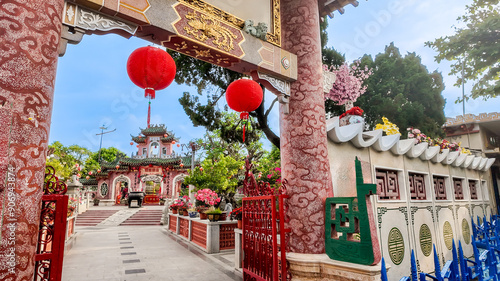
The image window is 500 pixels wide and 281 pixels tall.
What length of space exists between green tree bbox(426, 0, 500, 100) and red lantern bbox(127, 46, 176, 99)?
9475mm

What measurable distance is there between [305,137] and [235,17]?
1.66 metres

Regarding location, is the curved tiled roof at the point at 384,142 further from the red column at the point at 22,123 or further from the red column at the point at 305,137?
the red column at the point at 22,123

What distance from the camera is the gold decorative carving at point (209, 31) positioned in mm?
2912

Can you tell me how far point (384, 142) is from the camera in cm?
394

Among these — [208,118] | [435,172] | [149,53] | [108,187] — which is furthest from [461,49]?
[108,187]

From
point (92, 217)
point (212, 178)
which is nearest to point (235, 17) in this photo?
point (212, 178)

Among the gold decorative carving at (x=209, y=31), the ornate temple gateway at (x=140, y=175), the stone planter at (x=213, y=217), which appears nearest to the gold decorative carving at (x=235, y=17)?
the gold decorative carving at (x=209, y=31)

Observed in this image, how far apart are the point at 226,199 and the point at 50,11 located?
481 inches

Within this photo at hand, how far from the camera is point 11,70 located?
1788 mm

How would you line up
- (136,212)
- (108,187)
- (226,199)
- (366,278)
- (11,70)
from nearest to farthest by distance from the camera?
(11,70) < (366,278) < (226,199) < (136,212) < (108,187)

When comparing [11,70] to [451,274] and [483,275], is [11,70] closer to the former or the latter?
[451,274]

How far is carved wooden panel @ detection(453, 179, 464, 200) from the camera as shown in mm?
5840

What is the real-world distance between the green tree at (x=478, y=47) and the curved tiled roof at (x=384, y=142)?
4.51 metres

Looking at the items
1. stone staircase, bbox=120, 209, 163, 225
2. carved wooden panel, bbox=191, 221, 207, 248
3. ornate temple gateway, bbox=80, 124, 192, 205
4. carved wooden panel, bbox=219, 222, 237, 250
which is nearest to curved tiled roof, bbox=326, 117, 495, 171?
carved wooden panel, bbox=219, 222, 237, 250
